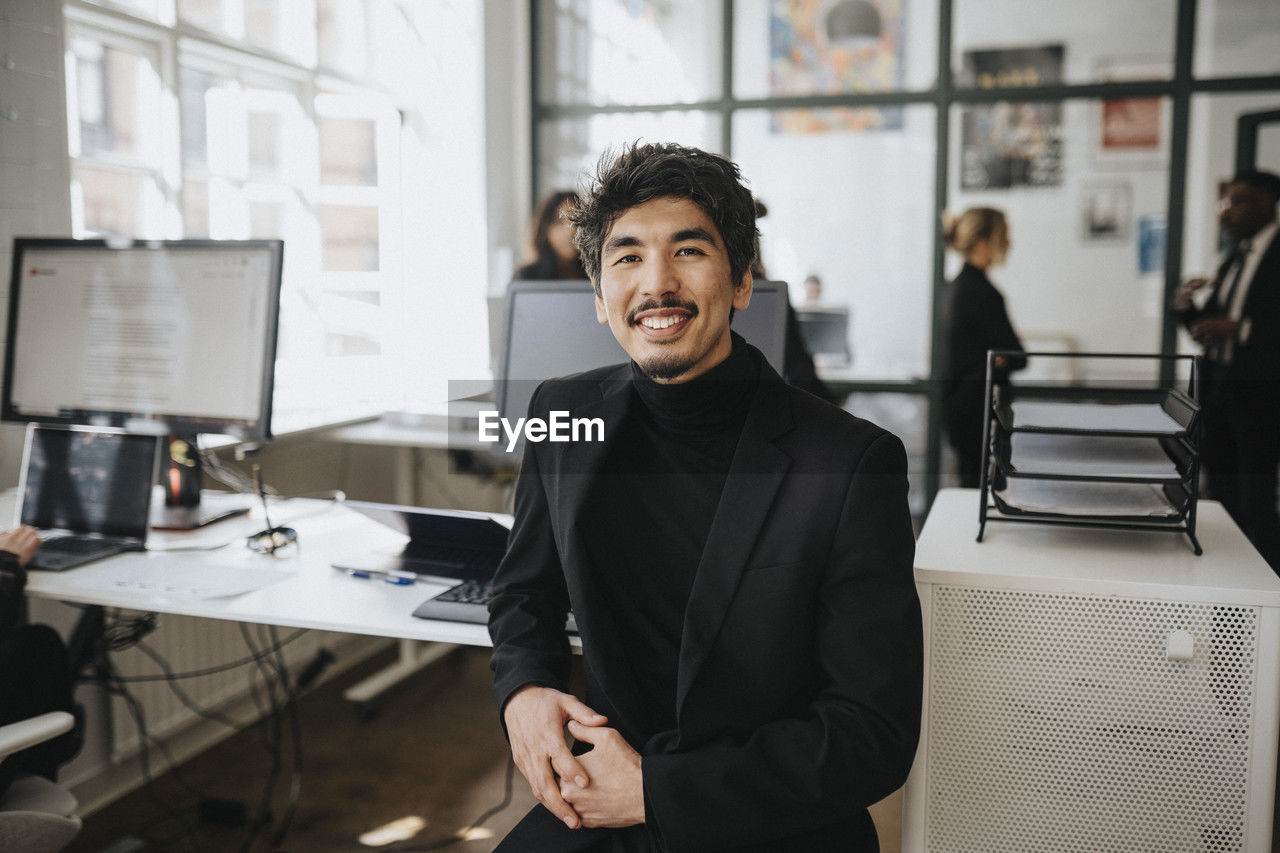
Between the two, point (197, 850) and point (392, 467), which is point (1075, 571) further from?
point (392, 467)

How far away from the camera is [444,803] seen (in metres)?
2.43

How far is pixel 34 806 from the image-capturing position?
144 centimetres

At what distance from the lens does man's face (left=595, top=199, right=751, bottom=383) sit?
1192mm

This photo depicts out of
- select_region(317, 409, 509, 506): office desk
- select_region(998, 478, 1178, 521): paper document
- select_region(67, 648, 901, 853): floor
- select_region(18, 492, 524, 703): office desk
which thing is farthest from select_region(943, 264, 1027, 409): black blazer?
select_region(18, 492, 524, 703): office desk

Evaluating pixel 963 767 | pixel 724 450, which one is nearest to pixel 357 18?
pixel 724 450

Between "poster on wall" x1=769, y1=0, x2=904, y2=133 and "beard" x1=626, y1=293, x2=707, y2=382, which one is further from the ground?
"poster on wall" x1=769, y1=0, x2=904, y2=133

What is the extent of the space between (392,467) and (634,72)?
2394 mm

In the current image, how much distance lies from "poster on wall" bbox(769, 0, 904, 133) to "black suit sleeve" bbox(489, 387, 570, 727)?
142 inches

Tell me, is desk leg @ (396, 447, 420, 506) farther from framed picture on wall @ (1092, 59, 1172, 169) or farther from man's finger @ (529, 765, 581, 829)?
framed picture on wall @ (1092, 59, 1172, 169)

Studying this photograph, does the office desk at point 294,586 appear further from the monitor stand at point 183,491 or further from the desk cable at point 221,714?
the desk cable at point 221,714

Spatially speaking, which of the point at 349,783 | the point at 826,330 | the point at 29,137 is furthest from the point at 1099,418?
the point at 826,330

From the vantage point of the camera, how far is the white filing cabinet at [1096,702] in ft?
4.10

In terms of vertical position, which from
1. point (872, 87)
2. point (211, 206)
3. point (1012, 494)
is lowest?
point (1012, 494)

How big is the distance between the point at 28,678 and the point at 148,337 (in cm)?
71
